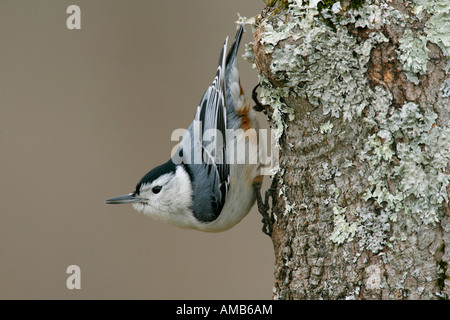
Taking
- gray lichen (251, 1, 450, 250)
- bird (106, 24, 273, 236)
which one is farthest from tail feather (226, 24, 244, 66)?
gray lichen (251, 1, 450, 250)

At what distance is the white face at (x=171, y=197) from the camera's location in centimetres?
246

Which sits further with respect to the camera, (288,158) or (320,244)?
(288,158)

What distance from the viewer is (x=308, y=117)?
70.1 inches

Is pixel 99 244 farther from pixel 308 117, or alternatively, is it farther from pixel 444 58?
pixel 444 58

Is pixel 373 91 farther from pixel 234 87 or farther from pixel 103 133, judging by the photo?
pixel 103 133

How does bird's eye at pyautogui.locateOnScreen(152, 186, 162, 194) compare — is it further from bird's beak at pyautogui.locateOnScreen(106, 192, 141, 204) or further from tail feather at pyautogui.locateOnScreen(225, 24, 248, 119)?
tail feather at pyautogui.locateOnScreen(225, 24, 248, 119)

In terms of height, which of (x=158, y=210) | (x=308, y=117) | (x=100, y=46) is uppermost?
(x=100, y=46)

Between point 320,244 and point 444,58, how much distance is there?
704 mm

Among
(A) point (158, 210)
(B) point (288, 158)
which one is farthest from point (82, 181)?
(B) point (288, 158)

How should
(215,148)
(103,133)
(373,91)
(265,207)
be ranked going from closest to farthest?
(373,91) → (265,207) → (215,148) → (103,133)

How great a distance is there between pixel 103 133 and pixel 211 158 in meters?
1.35

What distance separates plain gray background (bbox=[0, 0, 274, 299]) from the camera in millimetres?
3371

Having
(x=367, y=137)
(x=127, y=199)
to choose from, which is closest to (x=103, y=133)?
(x=127, y=199)

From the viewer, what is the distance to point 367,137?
63.7 inches
